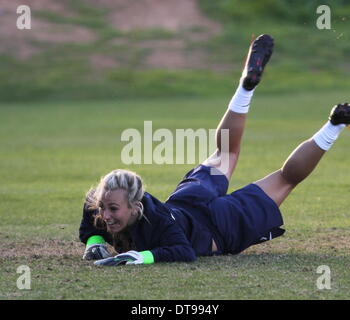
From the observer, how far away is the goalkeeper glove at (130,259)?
693 cm

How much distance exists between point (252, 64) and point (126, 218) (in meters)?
2.11

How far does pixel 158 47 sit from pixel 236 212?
3008 centimetres

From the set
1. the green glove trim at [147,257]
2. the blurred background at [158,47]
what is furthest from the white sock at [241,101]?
the blurred background at [158,47]

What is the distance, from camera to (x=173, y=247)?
7.02 m

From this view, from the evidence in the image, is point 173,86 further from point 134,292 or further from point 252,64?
point 134,292

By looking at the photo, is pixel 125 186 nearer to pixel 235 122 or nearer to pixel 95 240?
pixel 95 240

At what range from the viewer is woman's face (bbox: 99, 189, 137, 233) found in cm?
693

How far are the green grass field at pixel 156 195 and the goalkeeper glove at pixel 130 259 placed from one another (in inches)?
2.7

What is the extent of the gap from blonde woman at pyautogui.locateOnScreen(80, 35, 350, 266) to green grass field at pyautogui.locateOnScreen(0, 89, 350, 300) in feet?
0.52

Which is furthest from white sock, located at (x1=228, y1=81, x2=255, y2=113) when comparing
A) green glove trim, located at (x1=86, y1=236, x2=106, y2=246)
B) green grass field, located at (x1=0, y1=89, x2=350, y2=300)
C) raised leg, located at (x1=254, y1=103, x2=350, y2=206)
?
green glove trim, located at (x1=86, y1=236, x2=106, y2=246)

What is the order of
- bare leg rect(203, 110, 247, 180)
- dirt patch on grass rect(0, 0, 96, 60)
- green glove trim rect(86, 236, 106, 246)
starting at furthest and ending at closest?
dirt patch on grass rect(0, 0, 96, 60) < bare leg rect(203, 110, 247, 180) < green glove trim rect(86, 236, 106, 246)

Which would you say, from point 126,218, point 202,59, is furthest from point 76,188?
point 202,59

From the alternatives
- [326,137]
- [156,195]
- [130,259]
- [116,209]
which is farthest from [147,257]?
[156,195]

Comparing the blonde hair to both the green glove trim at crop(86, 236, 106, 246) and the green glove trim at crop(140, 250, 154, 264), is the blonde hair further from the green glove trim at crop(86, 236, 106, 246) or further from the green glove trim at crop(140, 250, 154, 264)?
the green glove trim at crop(86, 236, 106, 246)
